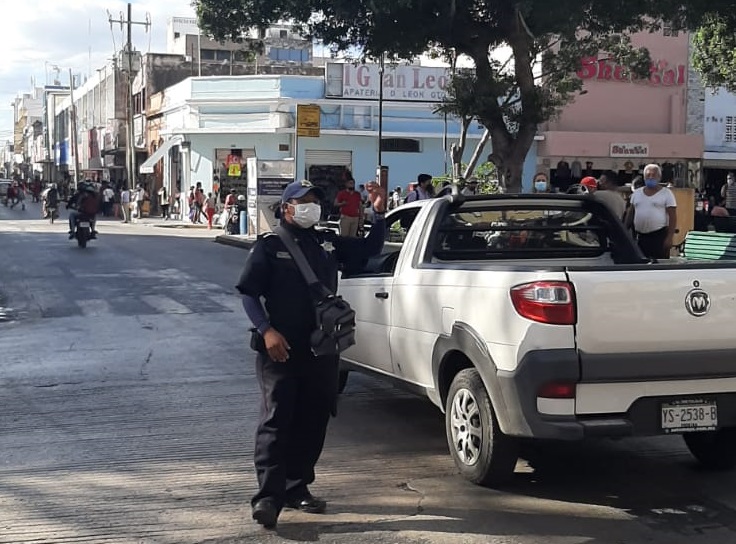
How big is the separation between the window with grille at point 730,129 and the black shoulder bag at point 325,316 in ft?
120

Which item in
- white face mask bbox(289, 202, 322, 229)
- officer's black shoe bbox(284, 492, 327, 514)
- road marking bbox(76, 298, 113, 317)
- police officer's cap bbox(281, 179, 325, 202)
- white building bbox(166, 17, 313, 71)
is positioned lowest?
road marking bbox(76, 298, 113, 317)

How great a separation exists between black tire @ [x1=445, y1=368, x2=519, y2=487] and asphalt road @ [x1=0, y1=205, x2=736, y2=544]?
130mm

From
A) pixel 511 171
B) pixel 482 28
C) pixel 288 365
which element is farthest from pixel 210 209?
pixel 288 365

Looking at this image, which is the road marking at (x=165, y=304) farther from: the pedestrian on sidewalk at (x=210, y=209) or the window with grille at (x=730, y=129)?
the window with grille at (x=730, y=129)

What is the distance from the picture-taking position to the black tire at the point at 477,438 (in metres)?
5.46

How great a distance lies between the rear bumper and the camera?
502 centimetres

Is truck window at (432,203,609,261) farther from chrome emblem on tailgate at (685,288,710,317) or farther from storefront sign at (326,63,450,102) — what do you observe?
storefront sign at (326,63,450,102)

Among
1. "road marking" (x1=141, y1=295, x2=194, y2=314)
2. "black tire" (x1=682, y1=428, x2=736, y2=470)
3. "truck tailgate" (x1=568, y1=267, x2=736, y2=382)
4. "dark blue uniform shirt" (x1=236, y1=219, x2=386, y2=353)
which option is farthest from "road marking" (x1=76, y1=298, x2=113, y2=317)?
"truck tailgate" (x1=568, y1=267, x2=736, y2=382)

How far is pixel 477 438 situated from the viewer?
5637 millimetres

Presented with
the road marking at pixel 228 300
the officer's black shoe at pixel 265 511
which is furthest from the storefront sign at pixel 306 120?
the officer's black shoe at pixel 265 511

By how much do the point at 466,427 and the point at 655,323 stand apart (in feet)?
4.26

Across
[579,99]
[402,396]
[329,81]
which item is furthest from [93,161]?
[402,396]

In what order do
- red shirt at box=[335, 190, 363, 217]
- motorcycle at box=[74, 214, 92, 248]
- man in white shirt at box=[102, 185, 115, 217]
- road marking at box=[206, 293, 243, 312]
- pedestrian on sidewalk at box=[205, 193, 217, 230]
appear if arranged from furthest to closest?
man in white shirt at box=[102, 185, 115, 217], pedestrian on sidewalk at box=[205, 193, 217, 230], motorcycle at box=[74, 214, 92, 248], red shirt at box=[335, 190, 363, 217], road marking at box=[206, 293, 243, 312]

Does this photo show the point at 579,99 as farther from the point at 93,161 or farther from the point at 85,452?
the point at 93,161
